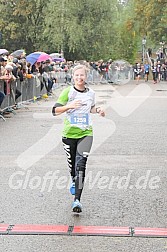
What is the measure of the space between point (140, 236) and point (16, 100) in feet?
46.8

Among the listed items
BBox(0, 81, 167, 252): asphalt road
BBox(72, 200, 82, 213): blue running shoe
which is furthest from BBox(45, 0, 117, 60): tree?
BBox(72, 200, 82, 213): blue running shoe

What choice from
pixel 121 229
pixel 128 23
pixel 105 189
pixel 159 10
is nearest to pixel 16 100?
pixel 105 189

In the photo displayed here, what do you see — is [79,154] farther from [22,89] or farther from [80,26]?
[80,26]

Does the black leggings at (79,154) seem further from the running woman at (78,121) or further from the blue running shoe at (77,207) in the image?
the blue running shoe at (77,207)

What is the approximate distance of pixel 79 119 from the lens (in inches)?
263

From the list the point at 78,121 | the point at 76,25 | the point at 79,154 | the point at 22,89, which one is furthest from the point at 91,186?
the point at 76,25

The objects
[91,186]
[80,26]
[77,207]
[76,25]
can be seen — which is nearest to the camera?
[77,207]

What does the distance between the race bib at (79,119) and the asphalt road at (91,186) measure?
1.02m

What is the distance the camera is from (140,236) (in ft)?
18.6

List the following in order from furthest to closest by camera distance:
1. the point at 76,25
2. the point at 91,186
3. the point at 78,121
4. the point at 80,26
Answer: the point at 80,26, the point at 76,25, the point at 91,186, the point at 78,121

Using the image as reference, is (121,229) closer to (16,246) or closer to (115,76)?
(16,246)

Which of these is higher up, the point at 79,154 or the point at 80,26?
the point at 80,26

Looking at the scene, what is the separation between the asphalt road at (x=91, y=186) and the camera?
218 inches

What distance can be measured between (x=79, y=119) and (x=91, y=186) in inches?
63.6
